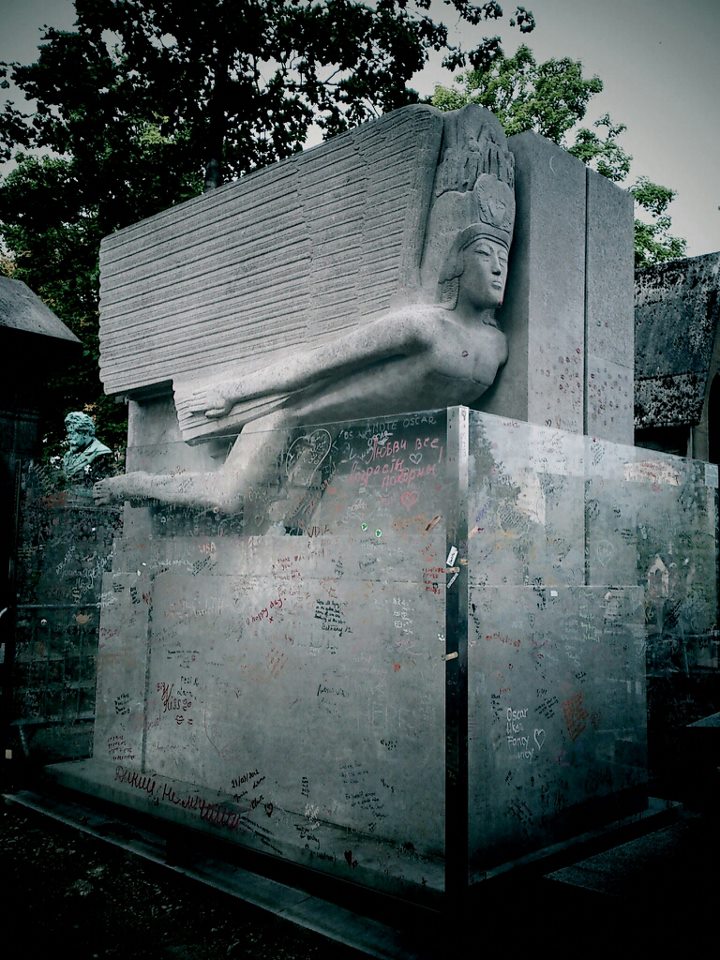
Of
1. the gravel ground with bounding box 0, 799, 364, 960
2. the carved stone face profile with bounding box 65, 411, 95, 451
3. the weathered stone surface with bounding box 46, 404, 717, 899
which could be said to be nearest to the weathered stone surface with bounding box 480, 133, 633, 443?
the weathered stone surface with bounding box 46, 404, 717, 899

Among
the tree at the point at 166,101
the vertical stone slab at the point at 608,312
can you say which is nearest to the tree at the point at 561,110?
the tree at the point at 166,101

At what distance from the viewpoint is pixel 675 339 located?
26.8 feet

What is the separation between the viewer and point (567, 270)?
4.83 meters

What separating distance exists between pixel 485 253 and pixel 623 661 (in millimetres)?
2277

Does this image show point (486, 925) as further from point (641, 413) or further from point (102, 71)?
point (102, 71)

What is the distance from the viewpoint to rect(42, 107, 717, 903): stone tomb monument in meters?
3.67

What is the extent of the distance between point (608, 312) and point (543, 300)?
68 centimetres

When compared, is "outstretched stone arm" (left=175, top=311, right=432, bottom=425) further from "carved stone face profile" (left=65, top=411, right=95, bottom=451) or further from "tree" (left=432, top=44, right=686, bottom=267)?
"tree" (left=432, top=44, right=686, bottom=267)

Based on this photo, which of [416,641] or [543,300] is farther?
[543,300]

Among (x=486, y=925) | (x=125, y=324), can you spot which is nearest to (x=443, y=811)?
(x=486, y=925)

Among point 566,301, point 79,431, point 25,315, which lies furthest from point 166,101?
point 566,301

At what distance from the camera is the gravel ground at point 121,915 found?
343cm

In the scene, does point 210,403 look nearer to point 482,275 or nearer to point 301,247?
point 301,247

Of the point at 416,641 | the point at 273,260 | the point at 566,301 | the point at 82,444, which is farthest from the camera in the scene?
the point at 82,444
